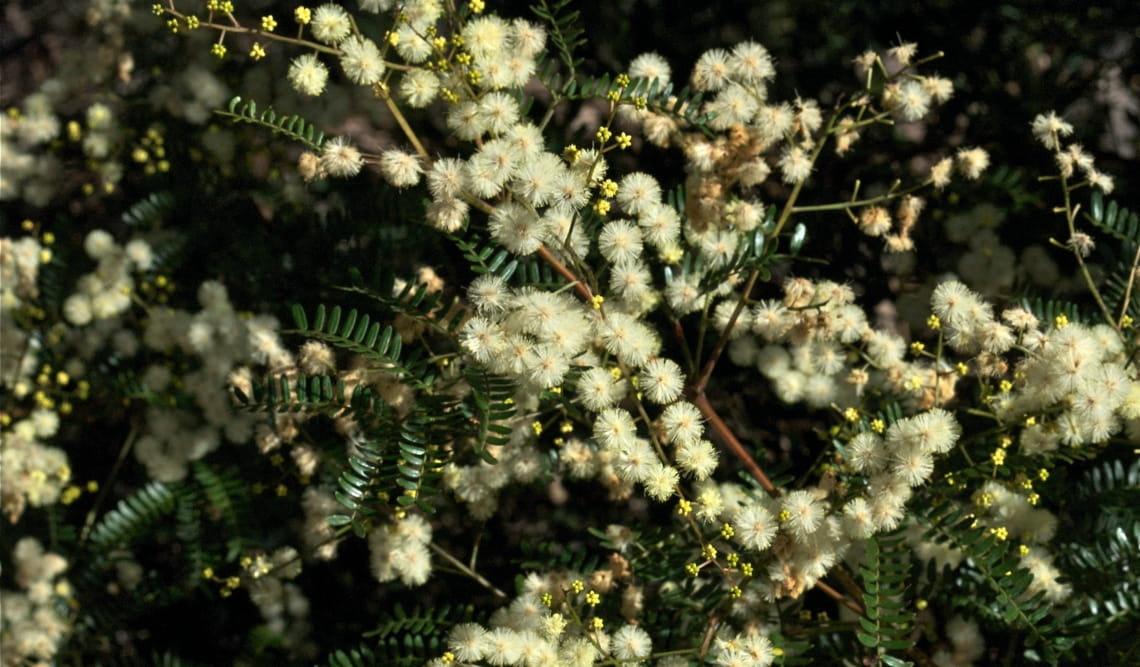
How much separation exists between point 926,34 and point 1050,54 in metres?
0.29

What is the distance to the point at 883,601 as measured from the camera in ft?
4.79

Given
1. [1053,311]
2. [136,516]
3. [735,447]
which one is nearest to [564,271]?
[735,447]

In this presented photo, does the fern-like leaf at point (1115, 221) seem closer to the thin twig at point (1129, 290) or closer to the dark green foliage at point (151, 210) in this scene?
the thin twig at point (1129, 290)

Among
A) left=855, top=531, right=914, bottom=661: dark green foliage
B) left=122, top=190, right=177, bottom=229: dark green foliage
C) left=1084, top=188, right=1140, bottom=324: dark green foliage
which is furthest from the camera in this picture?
left=122, top=190, right=177, bottom=229: dark green foliage

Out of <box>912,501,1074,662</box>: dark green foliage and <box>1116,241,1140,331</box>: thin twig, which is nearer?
<box>912,501,1074,662</box>: dark green foliage

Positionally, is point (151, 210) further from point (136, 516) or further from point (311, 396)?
point (311, 396)

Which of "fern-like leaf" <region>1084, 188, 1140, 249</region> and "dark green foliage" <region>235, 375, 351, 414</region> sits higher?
"fern-like leaf" <region>1084, 188, 1140, 249</region>

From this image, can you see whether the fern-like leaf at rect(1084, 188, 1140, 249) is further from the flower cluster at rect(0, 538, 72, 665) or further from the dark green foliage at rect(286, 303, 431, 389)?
the flower cluster at rect(0, 538, 72, 665)

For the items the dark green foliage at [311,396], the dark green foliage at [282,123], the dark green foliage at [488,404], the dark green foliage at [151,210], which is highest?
the dark green foliage at [282,123]

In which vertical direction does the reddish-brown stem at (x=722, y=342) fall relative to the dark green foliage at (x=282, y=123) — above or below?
below

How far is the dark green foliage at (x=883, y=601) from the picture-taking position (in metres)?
1.42

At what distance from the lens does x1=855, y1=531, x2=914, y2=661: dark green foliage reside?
1421 millimetres

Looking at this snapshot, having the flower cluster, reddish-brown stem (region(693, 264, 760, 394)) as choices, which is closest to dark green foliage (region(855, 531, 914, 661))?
reddish-brown stem (region(693, 264, 760, 394))

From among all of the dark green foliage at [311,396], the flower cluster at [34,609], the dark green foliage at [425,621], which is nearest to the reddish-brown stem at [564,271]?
the dark green foliage at [311,396]
